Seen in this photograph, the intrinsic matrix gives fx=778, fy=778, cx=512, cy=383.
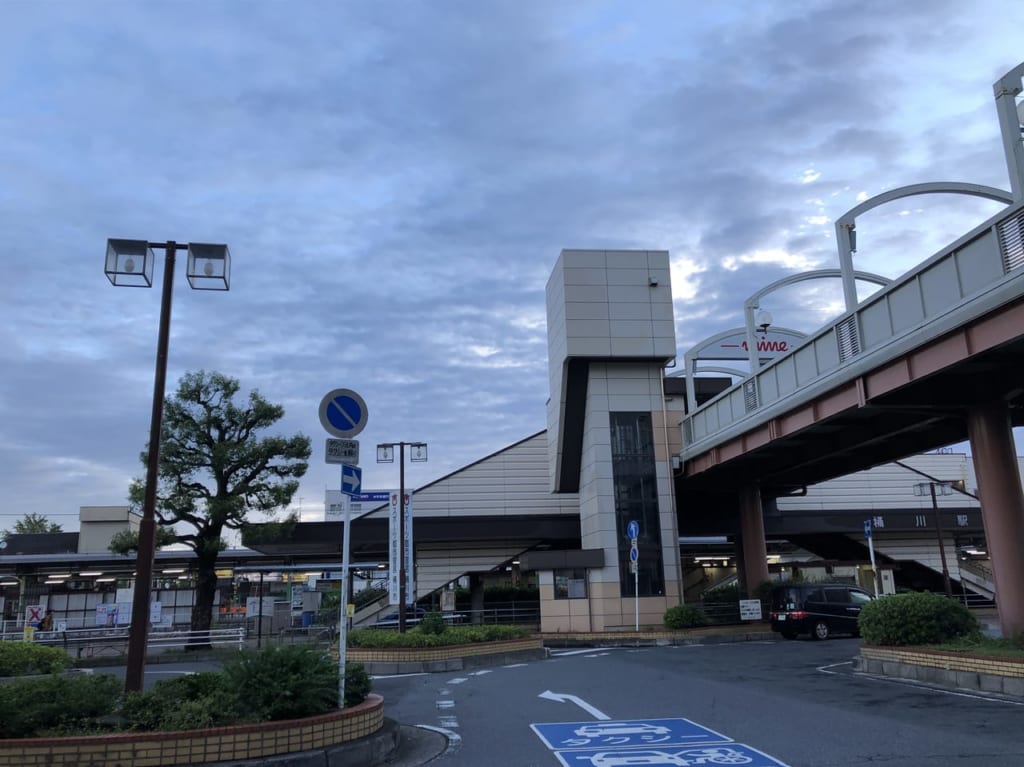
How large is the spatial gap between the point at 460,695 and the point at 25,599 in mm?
31857

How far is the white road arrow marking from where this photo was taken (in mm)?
11148

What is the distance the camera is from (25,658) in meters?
14.7

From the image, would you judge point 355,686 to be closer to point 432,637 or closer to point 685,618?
point 432,637

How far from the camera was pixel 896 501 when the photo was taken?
4231 centimetres

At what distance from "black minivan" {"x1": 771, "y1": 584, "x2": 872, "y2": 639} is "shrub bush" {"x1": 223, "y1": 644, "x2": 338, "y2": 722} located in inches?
796

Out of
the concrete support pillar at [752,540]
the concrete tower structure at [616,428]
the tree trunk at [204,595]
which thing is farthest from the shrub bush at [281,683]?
the concrete support pillar at [752,540]

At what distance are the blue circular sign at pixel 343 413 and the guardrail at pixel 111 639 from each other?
1795 centimetres

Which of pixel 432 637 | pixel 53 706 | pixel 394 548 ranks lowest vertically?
pixel 432 637

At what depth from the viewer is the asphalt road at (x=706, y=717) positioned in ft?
27.1

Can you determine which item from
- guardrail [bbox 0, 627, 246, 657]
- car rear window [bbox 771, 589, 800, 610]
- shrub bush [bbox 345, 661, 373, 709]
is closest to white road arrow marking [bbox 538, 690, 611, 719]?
shrub bush [bbox 345, 661, 373, 709]

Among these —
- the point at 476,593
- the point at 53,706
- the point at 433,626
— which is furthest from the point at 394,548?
the point at 53,706

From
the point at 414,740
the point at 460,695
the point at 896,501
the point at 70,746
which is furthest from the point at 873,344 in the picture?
the point at 896,501

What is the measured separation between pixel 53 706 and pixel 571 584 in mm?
24352

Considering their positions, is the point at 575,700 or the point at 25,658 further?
the point at 25,658
